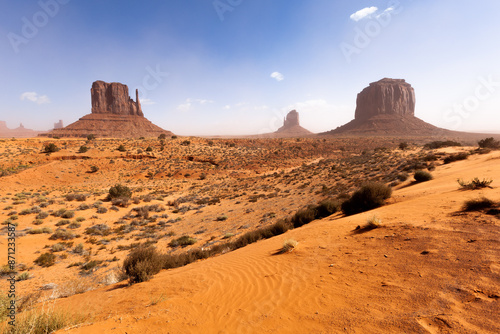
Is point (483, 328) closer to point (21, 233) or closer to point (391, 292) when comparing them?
point (391, 292)

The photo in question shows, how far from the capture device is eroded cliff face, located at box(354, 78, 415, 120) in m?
111

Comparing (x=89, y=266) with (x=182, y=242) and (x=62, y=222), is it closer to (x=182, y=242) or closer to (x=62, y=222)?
(x=182, y=242)

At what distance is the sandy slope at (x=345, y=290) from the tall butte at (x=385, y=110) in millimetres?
99959

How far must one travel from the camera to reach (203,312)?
383 centimetres

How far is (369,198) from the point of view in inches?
360

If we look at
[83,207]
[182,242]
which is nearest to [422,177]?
[182,242]

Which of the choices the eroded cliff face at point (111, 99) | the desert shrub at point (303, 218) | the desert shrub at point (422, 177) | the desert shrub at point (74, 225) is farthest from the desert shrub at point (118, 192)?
the eroded cliff face at point (111, 99)

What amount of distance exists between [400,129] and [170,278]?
111360 mm

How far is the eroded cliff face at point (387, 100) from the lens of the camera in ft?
365

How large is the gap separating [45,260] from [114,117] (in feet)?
358

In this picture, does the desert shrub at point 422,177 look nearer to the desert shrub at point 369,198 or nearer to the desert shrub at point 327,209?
the desert shrub at point 369,198

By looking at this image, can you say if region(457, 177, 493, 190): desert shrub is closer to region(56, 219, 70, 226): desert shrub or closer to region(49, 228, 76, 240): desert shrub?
region(49, 228, 76, 240): desert shrub

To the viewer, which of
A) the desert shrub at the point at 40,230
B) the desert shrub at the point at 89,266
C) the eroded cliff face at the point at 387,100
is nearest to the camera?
the desert shrub at the point at 89,266

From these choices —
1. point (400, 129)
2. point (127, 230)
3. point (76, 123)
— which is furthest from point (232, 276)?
point (76, 123)
